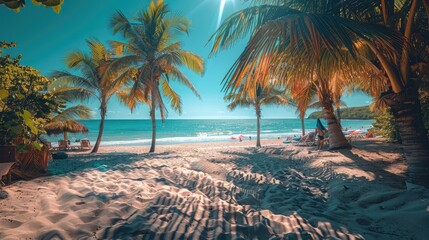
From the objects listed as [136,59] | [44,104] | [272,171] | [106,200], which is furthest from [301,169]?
[136,59]

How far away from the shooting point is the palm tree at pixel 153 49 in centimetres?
1027

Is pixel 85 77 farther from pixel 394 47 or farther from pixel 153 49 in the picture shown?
pixel 394 47

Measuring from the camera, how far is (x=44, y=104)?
414 cm

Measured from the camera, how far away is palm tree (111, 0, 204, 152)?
1027cm

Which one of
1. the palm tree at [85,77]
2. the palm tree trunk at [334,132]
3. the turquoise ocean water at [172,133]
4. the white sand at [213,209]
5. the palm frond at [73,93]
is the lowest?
the turquoise ocean water at [172,133]

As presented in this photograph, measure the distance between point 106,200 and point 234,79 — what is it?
227 centimetres

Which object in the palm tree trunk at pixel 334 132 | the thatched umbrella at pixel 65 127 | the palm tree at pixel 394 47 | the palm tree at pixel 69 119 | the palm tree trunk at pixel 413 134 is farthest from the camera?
the thatched umbrella at pixel 65 127

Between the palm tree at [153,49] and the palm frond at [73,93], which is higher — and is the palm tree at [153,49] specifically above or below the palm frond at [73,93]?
above

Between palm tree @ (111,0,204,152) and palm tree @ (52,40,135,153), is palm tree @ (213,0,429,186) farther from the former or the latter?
palm tree @ (52,40,135,153)

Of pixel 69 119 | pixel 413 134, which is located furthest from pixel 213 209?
pixel 69 119

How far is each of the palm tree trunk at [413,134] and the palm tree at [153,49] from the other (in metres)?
8.63

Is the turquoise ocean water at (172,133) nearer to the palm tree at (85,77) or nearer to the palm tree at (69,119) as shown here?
the palm tree at (85,77)

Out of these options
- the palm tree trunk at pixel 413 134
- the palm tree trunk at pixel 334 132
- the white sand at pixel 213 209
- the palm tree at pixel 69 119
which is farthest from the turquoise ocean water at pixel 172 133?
the palm tree trunk at pixel 413 134

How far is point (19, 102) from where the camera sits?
388 centimetres
